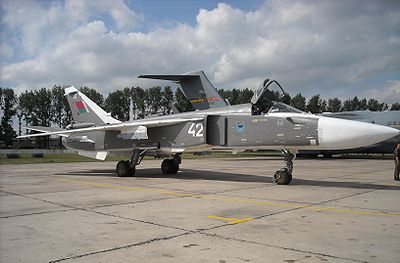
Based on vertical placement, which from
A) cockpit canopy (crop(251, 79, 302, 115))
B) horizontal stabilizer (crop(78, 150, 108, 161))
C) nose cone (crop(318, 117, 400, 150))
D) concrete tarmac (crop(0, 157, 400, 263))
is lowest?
concrete tarmac (crop(0, 157, 400, 263))

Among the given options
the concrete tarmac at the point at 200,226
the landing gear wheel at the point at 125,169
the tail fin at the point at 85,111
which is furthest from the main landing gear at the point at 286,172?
the tail fin at the point at 85,111

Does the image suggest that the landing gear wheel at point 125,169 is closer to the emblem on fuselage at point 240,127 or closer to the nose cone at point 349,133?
the emblem on fuselage at point 240,127

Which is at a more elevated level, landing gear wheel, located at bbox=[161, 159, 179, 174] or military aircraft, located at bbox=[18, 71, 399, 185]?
military aircraft, located at bbox=[18, 71, 399, 185]

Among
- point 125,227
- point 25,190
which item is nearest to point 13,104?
point 25,190

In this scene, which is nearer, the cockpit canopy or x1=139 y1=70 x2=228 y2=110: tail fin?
the cockpit canopy

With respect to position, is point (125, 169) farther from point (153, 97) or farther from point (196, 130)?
point (153, 97)

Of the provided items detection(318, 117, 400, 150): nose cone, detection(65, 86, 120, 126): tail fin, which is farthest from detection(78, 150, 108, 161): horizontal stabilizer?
detection(318, 117, 400, 150): nose cone

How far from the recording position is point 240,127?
451 inches

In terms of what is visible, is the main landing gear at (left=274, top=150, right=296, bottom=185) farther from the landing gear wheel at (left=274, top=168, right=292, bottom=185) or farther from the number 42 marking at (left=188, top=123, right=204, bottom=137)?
the number 42 marking at (left=188, top=123, right=204, bottom=137)

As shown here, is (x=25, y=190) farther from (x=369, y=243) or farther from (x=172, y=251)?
(x=369, y=243)

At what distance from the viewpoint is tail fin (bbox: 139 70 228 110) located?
2461cm

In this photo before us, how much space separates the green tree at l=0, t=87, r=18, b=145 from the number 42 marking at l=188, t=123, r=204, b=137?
69.2 metres

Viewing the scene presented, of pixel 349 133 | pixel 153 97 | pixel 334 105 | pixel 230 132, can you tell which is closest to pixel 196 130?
pixel 230 132

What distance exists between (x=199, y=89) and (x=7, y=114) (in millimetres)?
62796
